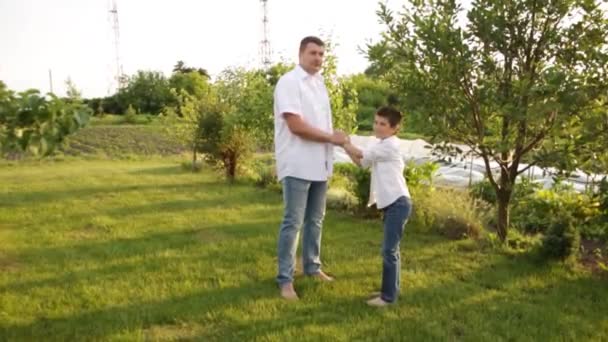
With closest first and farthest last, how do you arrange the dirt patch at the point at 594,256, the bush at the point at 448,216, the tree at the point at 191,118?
the dirt patch at the point at 594,256, the bush at the point at 448,216, the tree at the point at 191,118

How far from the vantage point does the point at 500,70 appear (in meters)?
5.38

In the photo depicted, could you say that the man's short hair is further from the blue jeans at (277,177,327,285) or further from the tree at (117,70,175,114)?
the tree at (117,70,175,114)

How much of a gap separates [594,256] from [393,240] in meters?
3.00

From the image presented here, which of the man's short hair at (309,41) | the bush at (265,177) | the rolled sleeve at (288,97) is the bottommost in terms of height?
the bush at (265,177)

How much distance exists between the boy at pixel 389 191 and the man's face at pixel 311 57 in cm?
66

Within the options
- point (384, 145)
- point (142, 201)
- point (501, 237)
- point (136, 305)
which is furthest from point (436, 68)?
point (142, 201)

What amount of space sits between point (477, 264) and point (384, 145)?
204cm

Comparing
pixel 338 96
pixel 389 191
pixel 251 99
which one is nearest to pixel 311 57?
pixel 389 191

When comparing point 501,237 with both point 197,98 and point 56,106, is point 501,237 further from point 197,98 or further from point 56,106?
point 197,98

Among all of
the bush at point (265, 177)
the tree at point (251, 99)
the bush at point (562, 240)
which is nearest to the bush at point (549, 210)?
the bush at point (562, 240)

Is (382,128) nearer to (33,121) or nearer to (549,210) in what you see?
(33,121)

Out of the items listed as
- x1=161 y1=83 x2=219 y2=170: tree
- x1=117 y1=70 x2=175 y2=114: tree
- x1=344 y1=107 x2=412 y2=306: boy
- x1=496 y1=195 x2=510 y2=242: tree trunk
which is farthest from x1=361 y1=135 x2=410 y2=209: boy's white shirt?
x1=117 y1=70 x2=175 y2=114: tree

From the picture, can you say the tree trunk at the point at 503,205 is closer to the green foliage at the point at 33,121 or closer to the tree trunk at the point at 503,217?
the tree trunk at the point at 503,217

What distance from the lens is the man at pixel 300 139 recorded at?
404 centimetres
